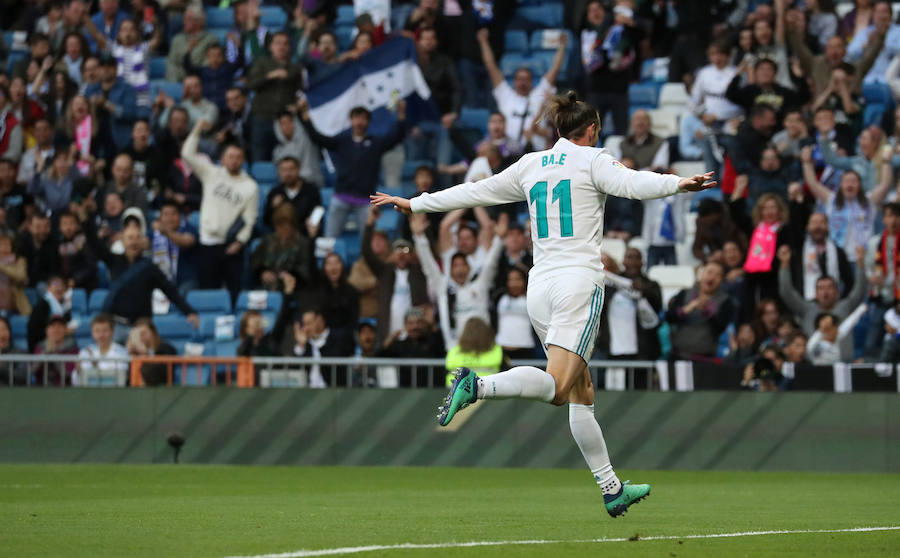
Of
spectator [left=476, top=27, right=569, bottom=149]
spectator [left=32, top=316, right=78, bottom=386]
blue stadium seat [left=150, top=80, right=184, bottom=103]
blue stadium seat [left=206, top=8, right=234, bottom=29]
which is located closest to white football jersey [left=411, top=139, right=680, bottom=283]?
spectator [left=32, top=316, right=78, bottom=386]

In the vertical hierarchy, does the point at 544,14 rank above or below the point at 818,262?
above

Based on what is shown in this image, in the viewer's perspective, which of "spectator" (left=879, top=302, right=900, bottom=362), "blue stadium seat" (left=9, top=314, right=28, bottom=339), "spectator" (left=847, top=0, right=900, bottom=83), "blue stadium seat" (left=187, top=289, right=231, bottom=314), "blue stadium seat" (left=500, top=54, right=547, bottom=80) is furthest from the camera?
"blue stadium seat" (left=500, top=54, right=547, bottom=80)

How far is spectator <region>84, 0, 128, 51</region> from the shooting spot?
75.4ft

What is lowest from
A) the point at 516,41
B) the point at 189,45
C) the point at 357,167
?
the point at 357,167

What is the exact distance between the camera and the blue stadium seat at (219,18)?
23938mm

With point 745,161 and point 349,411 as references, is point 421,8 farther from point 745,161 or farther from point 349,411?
point 349,411

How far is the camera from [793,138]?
1816 cm

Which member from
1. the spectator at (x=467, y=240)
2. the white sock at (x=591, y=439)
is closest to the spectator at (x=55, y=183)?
the spectator at (x=467, y=240)

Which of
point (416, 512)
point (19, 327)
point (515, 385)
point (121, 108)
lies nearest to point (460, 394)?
point (515, 385)

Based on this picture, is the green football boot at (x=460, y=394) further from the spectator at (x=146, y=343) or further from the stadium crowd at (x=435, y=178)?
the spectator at (x=146, y=343)

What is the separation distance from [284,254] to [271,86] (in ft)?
10.6

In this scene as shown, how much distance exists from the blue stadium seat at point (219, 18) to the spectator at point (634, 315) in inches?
378

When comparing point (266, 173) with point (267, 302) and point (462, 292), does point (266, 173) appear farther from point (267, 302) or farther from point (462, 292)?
point (462, 292)

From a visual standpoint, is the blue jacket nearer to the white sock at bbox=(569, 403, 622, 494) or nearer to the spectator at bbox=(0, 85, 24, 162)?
the spectator at bbox=(0, 85, 24, 162)
